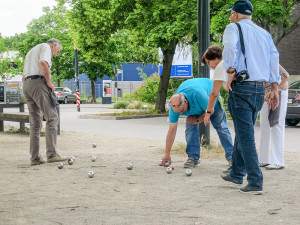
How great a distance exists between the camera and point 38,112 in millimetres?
8492

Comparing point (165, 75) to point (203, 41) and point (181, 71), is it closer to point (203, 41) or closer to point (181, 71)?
point (181, 71)

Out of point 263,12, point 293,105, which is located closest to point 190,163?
point 293,105

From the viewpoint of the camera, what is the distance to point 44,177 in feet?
23.1

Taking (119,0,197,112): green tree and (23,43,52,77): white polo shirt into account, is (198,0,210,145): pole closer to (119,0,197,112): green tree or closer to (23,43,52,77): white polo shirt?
(23,43,52,77): white polo shirt

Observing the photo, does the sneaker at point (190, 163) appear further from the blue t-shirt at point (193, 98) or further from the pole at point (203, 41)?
the pole at point (203, 41)

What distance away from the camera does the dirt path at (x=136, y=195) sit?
4.66 meters

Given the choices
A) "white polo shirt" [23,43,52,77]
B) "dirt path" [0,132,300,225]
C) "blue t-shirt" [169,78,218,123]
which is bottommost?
"dirt path" [0,132,300,225]

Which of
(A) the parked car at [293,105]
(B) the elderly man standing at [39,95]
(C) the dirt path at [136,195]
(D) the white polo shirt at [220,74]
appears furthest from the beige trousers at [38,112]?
(A) the parked car at [293,105]

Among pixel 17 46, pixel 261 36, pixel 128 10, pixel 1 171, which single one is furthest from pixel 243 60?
pixel 17 46

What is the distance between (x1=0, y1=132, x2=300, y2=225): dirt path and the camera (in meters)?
4.66

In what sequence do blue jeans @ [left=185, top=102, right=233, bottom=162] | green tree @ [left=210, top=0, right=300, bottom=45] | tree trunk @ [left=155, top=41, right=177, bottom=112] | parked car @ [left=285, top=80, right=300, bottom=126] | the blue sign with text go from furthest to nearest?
the blue sign with text
tree trunk @ [left=155, top=41, right=177, bottom=112]
green tree @ [left=210, top=0, right=300, bottom=45]
parked car @ [left=285, top=80, right=300, bottom=126]
blue jeans @ [left=185, top=102, right=233, bottom=162]

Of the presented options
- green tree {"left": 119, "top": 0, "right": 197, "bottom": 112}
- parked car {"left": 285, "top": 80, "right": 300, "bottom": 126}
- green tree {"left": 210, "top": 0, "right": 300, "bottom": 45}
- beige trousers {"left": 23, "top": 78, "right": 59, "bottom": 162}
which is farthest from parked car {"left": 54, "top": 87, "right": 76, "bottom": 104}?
beige trousers {"left": 23, "top": 78, "right": 59, "bottom": 162}

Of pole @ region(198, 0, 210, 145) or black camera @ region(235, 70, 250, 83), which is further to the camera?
pole @ region(198, 0, 210, 145)

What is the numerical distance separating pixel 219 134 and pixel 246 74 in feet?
7.48
